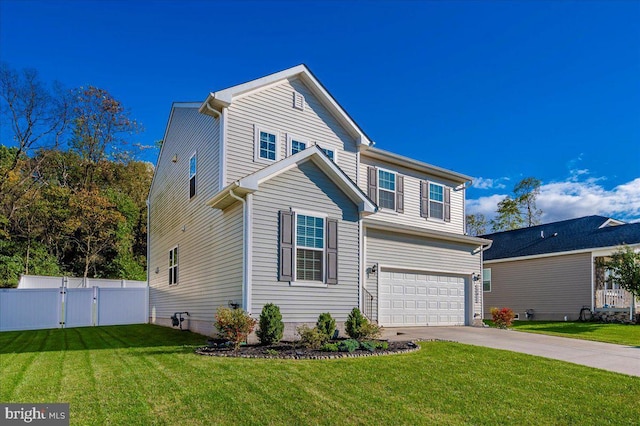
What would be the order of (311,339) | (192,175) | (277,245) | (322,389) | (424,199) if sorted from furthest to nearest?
(424,199)
(192,175)
(277,245)
(311,339)
(322,389)

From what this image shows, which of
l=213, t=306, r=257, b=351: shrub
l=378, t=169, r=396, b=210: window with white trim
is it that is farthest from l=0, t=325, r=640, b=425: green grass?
l=378, t=169, r=396, b=210: window with white trim

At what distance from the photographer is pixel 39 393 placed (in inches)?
→ 236

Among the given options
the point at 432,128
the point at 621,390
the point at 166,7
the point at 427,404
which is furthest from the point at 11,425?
the point at 432,128

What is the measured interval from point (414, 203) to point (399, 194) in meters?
0.88

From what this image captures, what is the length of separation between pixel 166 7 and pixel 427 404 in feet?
41.8

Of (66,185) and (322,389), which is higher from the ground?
(66,185)

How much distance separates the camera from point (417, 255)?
15656 mm

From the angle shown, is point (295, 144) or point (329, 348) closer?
point (329, 348)

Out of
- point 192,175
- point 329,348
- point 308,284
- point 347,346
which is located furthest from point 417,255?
point 192,175

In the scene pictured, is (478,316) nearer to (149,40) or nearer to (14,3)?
(149,40)

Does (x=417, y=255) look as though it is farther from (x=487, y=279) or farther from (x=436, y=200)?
Answer: (x=487, y=279)

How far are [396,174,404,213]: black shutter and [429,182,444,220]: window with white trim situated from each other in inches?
62.6

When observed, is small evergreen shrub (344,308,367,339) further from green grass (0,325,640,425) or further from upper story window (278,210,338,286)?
green grass (0,325,640,425)

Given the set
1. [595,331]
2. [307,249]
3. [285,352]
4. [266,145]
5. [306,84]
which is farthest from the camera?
[595,331]
